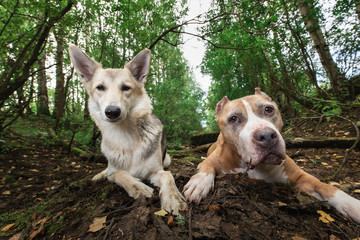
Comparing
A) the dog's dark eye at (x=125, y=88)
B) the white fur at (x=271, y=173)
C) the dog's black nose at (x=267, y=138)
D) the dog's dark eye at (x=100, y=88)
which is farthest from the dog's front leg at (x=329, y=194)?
the dog's dark eye at (x=100, y=88)

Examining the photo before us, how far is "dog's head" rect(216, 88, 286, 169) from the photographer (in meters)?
1.74

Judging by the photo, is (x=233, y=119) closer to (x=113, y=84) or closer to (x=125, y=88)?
(x=125, y=88)

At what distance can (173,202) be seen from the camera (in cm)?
164

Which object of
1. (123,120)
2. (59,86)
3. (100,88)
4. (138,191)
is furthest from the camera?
(59,86)

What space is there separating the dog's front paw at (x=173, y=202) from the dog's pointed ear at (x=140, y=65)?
7.34 feet

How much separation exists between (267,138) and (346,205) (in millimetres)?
961

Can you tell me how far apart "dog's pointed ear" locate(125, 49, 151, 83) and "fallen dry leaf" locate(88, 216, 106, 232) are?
2395 millimetres

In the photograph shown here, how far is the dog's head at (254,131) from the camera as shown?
1.74 metres

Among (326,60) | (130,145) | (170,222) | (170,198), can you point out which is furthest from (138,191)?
(326,60)

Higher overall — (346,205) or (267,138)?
(267,138)

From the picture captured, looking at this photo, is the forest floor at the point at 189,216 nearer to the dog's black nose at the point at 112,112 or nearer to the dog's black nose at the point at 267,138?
the dog's black nose at the point at 267,138

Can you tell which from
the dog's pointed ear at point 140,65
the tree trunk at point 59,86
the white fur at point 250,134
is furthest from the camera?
the tree trunk at point 59,86

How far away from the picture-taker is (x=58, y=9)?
3.97m

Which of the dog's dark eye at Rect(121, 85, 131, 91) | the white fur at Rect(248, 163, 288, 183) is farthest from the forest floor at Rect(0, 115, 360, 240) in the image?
the dog's dark eye at Rect(121, 85, 131, 91)
